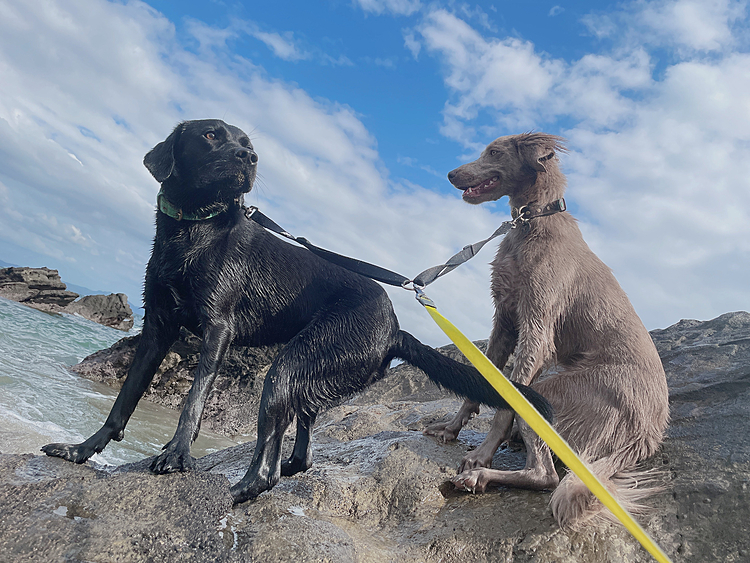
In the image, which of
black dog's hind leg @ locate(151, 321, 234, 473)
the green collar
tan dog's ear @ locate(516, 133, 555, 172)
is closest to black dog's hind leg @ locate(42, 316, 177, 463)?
black dog's hind leg @ locate(151, 321, 234, 473)

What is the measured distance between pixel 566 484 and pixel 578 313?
1046mm

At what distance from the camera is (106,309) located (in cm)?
2306

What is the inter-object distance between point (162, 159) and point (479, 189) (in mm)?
2003

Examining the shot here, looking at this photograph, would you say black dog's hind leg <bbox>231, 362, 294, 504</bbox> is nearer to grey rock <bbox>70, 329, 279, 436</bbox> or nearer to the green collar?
the green collar

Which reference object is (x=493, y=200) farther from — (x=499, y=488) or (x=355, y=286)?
(x=499, y=488)

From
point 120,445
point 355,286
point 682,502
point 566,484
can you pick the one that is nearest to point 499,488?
point 566,484

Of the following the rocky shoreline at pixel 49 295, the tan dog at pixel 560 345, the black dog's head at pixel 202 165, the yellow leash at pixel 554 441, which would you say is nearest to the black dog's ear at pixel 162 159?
the black dog's head at pixel 202 165

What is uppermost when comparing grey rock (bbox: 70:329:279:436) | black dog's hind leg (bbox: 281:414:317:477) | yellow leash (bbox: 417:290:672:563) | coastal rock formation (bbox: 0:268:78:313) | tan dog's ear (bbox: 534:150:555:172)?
tan dog's ear (bbox: 534:150:555:172)

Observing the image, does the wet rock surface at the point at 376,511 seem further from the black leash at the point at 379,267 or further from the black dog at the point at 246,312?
the black leash at the point at 379,267

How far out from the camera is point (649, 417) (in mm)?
2389

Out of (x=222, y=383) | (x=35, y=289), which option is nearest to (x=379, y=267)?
(x=222, y=383)

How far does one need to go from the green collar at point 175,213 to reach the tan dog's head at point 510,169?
1697 millimetres

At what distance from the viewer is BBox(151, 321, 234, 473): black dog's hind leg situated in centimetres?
199

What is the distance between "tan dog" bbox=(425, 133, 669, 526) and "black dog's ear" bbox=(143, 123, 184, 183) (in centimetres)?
181
